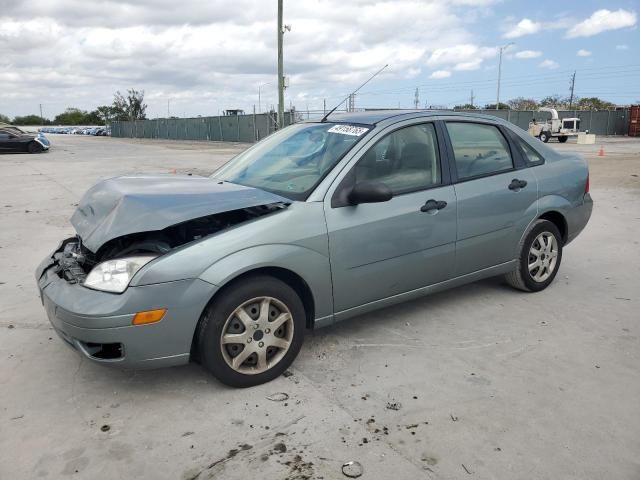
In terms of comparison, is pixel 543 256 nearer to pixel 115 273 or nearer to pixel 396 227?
pixel 396 227

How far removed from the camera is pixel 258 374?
3213 millimetres

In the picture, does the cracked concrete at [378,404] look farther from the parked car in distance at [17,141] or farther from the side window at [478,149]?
the parked car in distance at [17,141]

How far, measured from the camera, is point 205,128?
52406mm

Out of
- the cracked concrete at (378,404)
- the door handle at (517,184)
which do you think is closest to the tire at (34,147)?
the cracked concrete at (378,404)

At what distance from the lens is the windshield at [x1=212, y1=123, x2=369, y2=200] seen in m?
3.61

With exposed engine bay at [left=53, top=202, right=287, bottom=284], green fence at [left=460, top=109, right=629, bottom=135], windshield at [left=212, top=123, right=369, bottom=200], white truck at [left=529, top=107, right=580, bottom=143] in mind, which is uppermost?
green fence at [left=460, top=109, right=629, bottom=135]

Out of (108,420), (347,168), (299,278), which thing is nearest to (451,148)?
(347,168)

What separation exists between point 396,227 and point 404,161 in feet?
1.78

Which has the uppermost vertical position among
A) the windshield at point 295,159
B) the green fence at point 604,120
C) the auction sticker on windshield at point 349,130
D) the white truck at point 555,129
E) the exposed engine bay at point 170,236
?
the green fence at point 604,120

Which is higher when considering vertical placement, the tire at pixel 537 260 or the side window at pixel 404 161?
the side window at pixel 404 161

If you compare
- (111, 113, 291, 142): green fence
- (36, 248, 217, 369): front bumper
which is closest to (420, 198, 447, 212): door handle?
(36, 248, 217, 369): front bumper

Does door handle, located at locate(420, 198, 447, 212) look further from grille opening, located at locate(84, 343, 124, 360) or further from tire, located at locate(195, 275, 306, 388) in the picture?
grille opening, located at locate(84, 343, 124, 360)

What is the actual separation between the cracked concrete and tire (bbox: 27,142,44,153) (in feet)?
85.3

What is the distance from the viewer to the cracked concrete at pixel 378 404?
2545 mm
